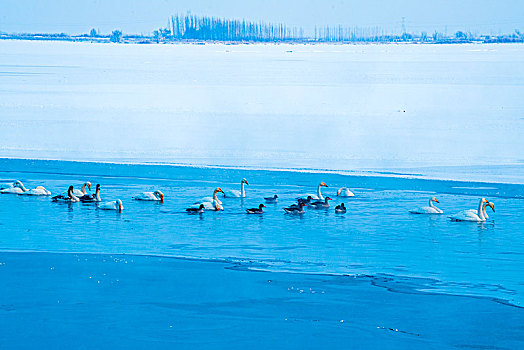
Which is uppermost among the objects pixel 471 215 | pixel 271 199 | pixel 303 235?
pixel 271 199

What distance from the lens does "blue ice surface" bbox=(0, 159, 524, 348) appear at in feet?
43.5

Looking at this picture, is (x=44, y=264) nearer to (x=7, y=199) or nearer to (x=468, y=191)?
(x=7, y=199)

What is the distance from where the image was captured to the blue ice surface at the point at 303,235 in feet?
43.5

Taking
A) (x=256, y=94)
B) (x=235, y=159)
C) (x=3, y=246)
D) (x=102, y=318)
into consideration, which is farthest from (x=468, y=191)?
(x=256, y=94)

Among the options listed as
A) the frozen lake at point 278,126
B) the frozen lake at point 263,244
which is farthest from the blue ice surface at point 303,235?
the frozen lake at point 278,126

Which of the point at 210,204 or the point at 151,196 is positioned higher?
the point at 151,196

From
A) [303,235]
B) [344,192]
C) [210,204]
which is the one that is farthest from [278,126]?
[303,235]

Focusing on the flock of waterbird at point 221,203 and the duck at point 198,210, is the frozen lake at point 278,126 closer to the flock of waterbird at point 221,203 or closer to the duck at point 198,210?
the flock of waterbird at point 221,203

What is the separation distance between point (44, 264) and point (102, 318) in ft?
10.3

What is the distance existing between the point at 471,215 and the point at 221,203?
543 cm

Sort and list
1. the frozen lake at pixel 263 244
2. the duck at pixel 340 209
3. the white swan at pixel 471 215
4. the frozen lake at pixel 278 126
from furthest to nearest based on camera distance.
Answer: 1. the frozen lake at pixel 278 126
2. the duck at pixel 340 209
3. the white swan at pixel 471 215
4. the frozen lake at pixel 263 244

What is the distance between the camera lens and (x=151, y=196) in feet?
67.1

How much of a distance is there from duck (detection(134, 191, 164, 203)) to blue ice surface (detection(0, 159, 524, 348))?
0.28 metres

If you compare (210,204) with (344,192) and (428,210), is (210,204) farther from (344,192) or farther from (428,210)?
(428,210)
